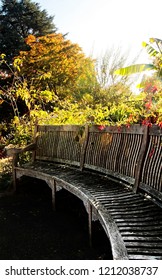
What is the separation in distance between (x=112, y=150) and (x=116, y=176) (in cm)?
46

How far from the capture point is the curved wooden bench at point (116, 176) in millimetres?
3211

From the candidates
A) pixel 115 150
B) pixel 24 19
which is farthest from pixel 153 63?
pixel 24 19

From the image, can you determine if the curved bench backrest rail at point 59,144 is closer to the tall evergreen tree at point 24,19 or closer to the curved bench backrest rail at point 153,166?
the curved bench backrest rail at point 153,166

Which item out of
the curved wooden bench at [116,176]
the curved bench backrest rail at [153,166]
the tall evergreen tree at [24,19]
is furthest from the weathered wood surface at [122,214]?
the tall evergreen tree at [24,19]

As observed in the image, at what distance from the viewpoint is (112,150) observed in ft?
17.8

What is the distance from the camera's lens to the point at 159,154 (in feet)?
13.5

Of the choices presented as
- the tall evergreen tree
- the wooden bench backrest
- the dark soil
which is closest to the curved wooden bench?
the wooden bench backrest

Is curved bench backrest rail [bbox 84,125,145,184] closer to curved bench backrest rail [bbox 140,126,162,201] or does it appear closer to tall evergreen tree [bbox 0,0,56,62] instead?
curved bench backrest rail [bbox 140,126,162,201]

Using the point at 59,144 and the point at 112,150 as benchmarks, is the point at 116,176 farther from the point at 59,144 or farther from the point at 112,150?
the point at 59,144

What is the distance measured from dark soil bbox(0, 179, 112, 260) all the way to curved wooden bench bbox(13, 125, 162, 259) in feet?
1.53

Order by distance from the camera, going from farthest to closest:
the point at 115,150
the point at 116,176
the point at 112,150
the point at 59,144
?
Answer: the point at 59,144 → the point at 112,150 → the point at 115,150 → the point at 116,176

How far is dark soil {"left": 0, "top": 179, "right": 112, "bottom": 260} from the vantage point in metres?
4.42
